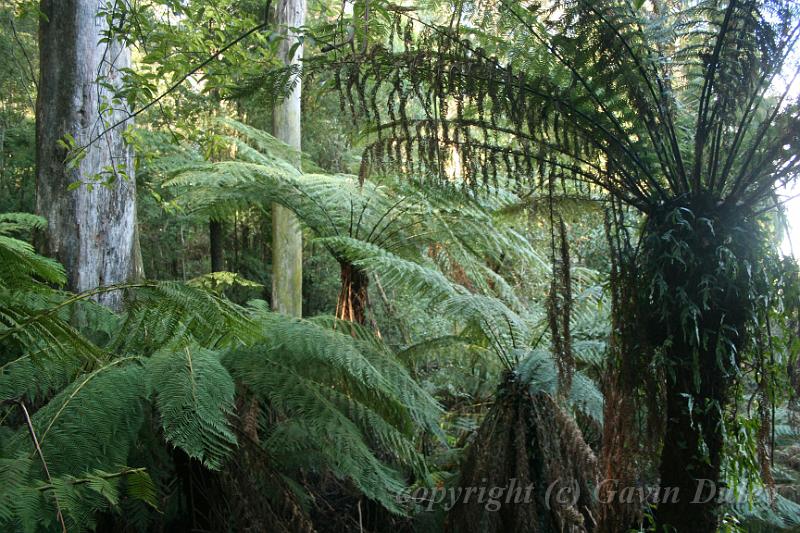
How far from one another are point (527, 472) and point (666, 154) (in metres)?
1.23

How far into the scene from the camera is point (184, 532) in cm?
196

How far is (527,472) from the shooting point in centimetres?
225

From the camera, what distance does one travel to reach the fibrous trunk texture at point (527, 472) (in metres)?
2.21

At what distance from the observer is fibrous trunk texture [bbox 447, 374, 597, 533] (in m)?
2.21

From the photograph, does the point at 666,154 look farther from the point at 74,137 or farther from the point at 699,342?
the point at 74,137

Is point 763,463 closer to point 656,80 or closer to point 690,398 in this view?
point 690,398

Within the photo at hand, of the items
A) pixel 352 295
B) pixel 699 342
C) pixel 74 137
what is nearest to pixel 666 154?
pixel 699 342

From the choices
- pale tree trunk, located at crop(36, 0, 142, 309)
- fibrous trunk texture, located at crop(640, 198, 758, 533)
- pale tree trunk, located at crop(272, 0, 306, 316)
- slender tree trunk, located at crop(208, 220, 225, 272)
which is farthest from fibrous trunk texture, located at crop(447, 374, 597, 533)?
slender tree trunk, located at crop(208, 220, 225, 272)

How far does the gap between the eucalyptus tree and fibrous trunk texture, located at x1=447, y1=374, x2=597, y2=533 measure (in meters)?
0.38

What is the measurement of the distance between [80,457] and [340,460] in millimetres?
679

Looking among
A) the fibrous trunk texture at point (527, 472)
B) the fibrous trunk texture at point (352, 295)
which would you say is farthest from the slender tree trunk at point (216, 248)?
the fibrous trunk texture at point (527, 472)

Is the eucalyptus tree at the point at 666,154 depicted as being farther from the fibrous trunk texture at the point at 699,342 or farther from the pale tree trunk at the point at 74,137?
the pale tree trunk at the point at 74,137

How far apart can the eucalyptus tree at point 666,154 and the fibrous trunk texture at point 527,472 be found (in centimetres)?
38

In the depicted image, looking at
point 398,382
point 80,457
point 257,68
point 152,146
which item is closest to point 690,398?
point 398,382
